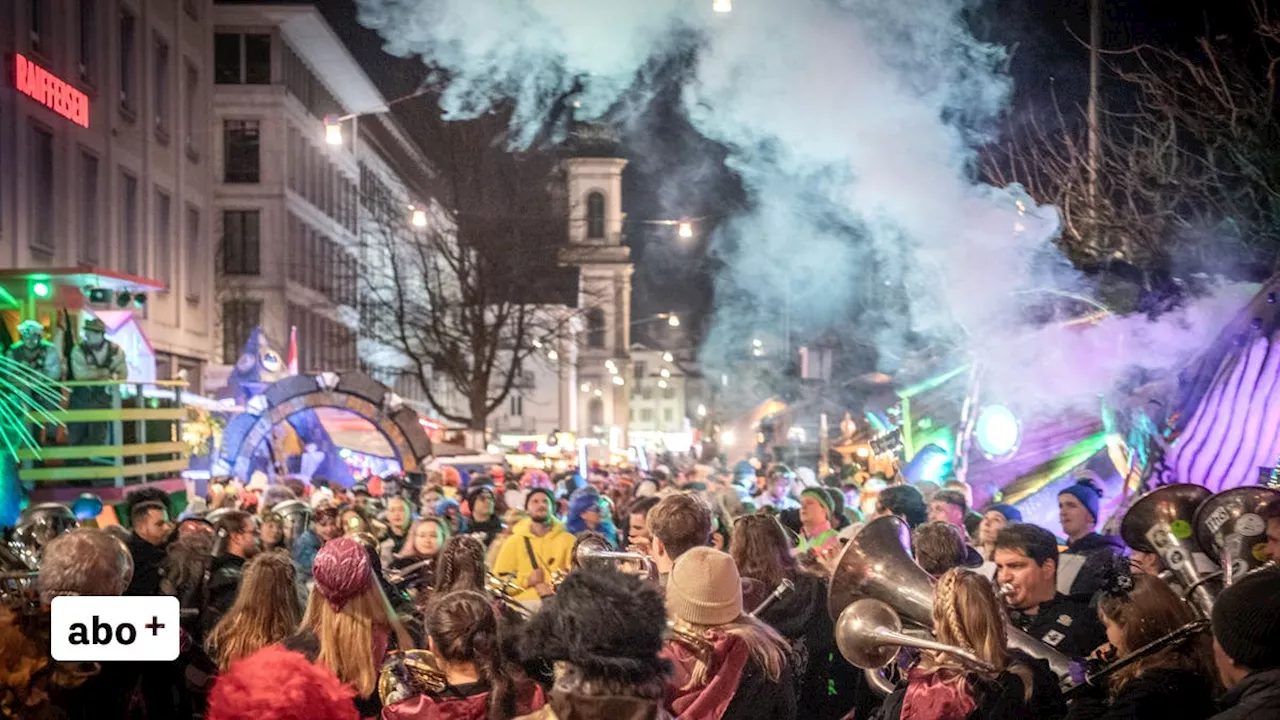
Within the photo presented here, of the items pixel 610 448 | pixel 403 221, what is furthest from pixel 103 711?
pixel 610 448

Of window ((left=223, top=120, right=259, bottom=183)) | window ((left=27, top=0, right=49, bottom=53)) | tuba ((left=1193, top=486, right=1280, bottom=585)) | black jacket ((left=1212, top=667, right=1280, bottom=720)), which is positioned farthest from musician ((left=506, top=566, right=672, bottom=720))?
window ((left=223, top=120, right=259, bottom=183))

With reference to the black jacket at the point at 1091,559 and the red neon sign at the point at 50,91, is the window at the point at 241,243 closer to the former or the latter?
the red neon sign at the point at 50,91

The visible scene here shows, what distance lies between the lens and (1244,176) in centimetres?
1581

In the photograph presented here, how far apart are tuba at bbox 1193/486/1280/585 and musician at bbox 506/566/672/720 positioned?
4160 mm

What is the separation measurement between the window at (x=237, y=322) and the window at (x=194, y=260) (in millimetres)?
13478

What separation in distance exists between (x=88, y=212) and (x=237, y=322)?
21635 millimetres

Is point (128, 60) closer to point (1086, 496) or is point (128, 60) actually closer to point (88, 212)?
point (88, 212)

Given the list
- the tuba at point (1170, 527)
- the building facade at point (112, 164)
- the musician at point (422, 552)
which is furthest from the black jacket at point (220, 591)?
the building facade at point (112, 164)

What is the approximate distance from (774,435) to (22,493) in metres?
34.4

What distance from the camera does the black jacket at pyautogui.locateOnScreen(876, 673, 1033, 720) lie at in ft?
14.6

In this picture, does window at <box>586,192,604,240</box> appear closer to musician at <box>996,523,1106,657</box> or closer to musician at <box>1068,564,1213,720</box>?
musician at <box>996,523,1106,657</box>

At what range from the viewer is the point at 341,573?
198 inches

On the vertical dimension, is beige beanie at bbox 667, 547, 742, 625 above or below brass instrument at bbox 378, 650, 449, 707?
above

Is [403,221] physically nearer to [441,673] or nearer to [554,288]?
[554,288]
